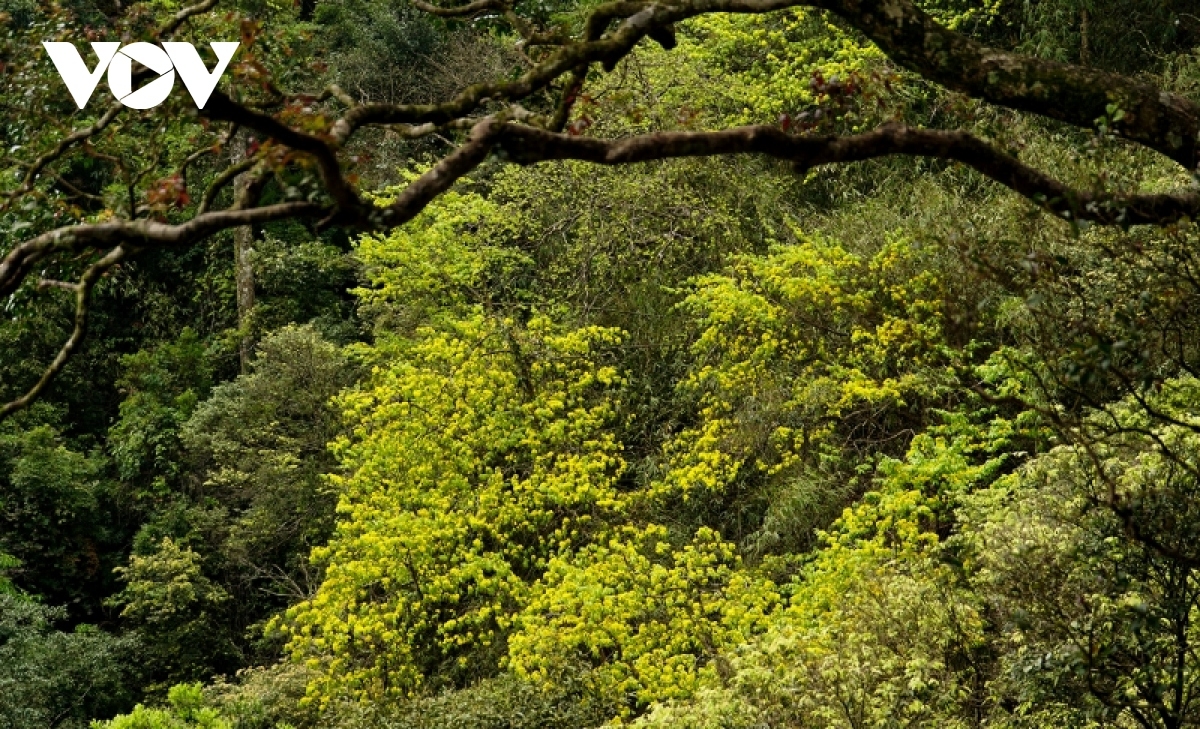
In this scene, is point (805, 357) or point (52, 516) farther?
point (52, 516)

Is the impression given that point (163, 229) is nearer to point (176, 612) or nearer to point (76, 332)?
point (76, 332)

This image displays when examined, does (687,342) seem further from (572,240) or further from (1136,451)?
(1136,451)

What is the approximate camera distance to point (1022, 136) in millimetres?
12781

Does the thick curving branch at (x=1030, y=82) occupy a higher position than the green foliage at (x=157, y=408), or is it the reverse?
the thick curving branch at (x=1030, y=82)

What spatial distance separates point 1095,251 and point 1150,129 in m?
4.95

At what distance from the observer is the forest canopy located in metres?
3.61

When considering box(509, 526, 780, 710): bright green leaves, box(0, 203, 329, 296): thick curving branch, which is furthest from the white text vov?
box(509, 526, 780, 710): bright green leaves

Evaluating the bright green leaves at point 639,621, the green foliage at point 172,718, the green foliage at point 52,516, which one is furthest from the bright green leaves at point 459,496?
the green foliage at point 52,516

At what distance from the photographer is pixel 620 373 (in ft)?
51.0

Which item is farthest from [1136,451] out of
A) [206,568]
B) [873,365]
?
[206,568]

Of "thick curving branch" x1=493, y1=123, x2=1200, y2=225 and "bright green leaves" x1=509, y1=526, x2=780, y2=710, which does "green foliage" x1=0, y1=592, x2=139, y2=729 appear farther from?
"thick curving branch" x1=493, y1=123, x2=1200, y2=225

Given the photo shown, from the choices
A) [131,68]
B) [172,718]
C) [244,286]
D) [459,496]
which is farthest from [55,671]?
[131,68]

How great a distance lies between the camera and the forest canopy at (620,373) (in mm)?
3607

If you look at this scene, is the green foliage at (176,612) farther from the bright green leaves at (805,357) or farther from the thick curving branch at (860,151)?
the thick curving branch at (860,151)
